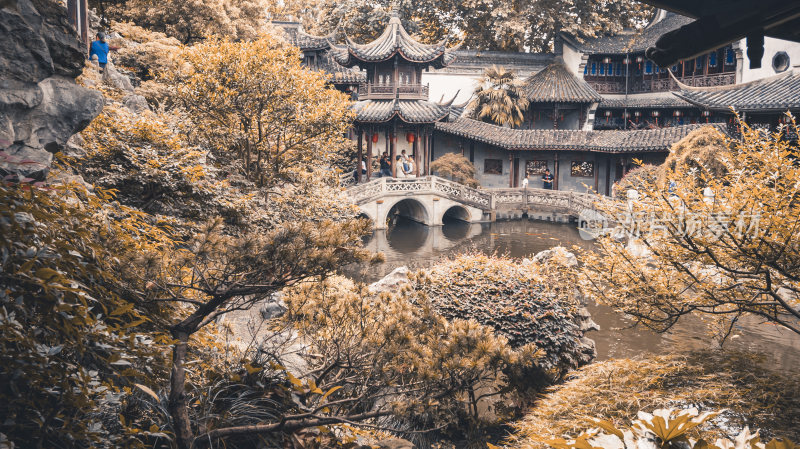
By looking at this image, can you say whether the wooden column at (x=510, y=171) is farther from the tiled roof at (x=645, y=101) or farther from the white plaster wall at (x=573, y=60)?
the white plaster wall at (x=573, y=60)

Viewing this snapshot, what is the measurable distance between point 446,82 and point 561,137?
7.47 meters

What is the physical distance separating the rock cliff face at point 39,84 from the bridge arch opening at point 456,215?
21.8 metres

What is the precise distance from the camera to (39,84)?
17.0ft

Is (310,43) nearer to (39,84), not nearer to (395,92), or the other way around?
(395,92)

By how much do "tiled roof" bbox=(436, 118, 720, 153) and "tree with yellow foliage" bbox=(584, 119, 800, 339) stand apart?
19.9 metres

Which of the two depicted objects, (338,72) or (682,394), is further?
(338,72)

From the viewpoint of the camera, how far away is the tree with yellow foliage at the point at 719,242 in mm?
5266

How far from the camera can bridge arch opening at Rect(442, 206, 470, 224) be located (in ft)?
87.4

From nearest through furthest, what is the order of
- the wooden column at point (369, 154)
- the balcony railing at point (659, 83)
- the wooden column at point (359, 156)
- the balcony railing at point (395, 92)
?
the balcony railing at point (395, 92) < the wooden column at point (369, 154) < the wooden column at point (359, 156) < the balcony railing at point (659, 83)

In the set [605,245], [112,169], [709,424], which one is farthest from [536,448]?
[112,169]

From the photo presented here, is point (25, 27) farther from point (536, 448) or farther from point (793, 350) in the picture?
point (793, 350)

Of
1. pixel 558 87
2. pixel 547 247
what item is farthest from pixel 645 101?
pixel 547 247

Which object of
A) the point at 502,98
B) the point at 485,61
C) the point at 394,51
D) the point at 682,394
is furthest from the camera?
the point at 485,61

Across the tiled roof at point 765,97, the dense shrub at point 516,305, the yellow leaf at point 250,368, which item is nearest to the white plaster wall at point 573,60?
the tiled roof at point 765,97
